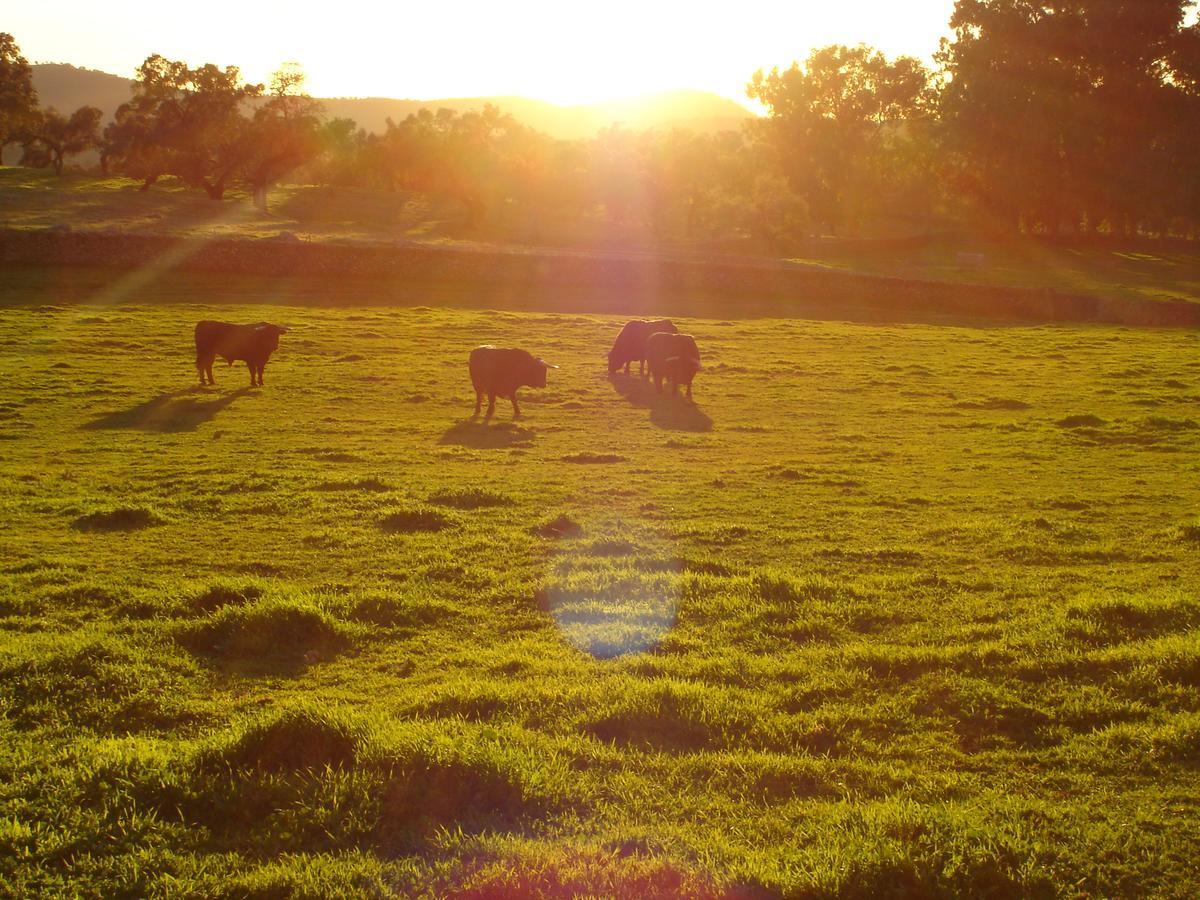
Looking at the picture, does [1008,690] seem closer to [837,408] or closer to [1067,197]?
[837,408]

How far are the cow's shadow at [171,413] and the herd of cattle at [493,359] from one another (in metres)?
0.98

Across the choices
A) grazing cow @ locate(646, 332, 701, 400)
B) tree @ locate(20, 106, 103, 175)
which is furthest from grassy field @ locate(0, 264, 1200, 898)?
tree @ locate(20, 106, 103, 175)

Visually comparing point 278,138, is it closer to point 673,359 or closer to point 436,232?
point 436,232

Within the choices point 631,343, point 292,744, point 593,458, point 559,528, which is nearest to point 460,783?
point 292,744

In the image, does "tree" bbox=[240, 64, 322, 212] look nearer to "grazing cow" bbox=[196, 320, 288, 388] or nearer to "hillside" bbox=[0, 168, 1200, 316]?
"hillside" bbox=[0, 168, 1200, 316]

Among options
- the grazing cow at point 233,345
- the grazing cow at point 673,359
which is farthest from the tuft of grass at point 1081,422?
the grazing cow at point 233,345

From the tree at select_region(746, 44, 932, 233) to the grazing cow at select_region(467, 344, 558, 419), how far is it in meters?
62.8

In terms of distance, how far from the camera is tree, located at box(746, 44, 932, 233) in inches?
3147

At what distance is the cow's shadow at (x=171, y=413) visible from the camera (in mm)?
19141

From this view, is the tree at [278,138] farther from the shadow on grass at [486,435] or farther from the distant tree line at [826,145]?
the shadow on grass at [486,435]

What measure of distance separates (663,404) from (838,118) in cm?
6533

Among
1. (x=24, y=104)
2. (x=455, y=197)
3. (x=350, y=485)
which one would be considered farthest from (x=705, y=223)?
(x=350, y=485)

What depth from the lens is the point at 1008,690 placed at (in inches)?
276

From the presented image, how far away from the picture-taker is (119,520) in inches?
479
